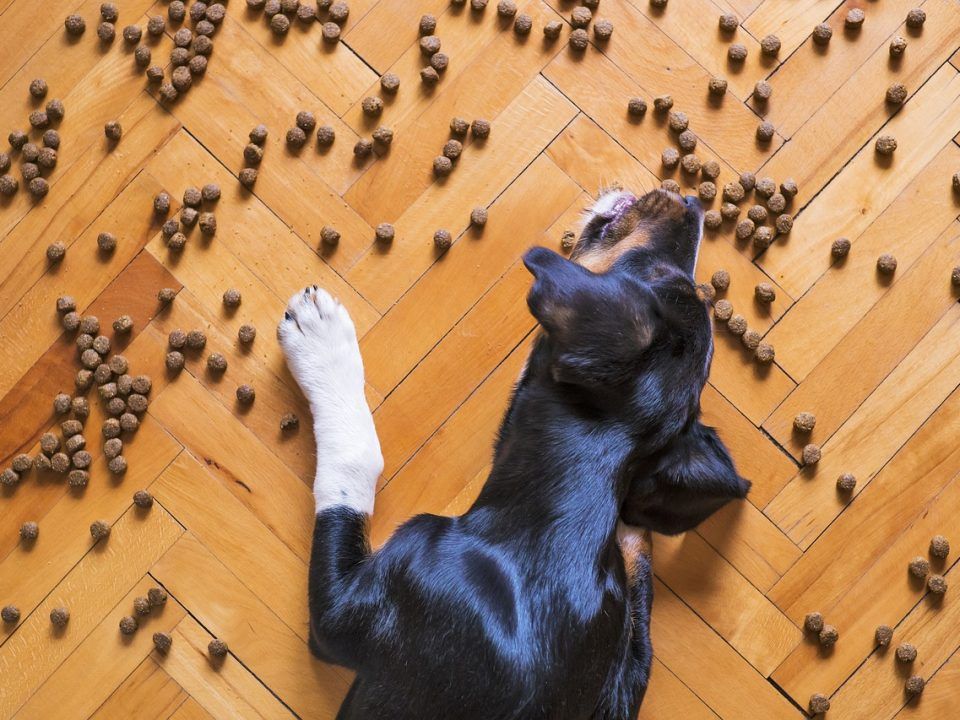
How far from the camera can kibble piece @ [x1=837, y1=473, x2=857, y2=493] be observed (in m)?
2.74

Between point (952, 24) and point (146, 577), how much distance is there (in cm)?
289

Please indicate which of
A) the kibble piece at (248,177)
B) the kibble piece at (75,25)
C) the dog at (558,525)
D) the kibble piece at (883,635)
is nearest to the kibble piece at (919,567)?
the kibble piece at (883,635)

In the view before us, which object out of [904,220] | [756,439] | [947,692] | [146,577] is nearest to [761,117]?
[904,220]

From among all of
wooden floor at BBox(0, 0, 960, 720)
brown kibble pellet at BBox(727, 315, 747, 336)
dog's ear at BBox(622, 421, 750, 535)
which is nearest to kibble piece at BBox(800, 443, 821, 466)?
wooden floor at BBox(0, 0, 960, 720)

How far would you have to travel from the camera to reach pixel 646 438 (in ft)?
6.77

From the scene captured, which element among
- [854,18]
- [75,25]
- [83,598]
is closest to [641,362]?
[854,18]

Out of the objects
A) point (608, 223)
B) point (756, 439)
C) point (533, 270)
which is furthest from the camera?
point (756, 439)

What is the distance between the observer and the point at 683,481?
2230 millimetres

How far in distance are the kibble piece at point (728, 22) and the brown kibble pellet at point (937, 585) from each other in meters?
1.71

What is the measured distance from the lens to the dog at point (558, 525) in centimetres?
202

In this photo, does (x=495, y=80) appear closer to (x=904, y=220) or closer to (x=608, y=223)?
(x=608, y=223)

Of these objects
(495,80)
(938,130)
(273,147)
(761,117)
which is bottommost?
(273,147)

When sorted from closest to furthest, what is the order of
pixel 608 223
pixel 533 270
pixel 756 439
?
pixel 533 270 → pixel 608 223 → pixel 756 439

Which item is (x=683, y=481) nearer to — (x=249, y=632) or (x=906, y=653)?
(x=906, y=653)
